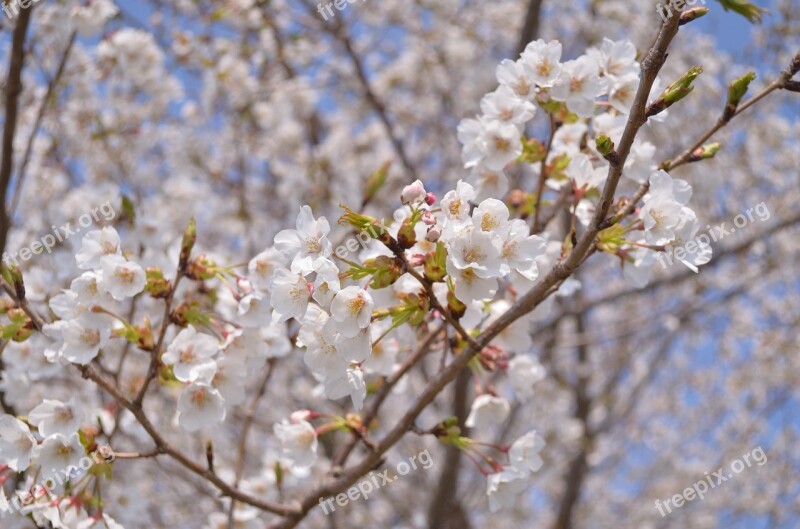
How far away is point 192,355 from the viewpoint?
1.89 metres

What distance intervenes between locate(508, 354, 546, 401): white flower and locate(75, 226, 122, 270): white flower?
4.30ft

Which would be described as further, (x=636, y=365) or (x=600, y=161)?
(x=636, y=365)

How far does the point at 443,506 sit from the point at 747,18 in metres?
3.52

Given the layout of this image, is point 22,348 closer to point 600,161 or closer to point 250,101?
point 600,161

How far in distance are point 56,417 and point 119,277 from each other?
414 mm

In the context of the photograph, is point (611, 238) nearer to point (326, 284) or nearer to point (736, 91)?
point (736, 91)

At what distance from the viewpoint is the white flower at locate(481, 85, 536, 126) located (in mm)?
1962

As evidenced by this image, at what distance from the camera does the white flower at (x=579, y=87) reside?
190 centimetres

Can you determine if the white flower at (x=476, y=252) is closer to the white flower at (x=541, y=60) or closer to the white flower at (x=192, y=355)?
the white flower at (x=541, y=60)

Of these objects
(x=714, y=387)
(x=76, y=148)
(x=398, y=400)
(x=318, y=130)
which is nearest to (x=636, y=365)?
(x=714, y=387)

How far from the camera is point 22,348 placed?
7.44ft

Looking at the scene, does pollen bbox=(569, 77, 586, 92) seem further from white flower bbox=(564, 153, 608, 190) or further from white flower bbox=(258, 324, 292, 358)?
white flower bbox=(258, 324, 292, 358)

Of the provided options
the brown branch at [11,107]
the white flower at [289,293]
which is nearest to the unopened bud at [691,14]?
the white flower at [289,293]

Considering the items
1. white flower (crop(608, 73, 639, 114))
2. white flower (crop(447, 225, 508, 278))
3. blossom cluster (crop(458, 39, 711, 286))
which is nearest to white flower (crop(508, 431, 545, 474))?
blossom cluster (crop(458, 39, 711, 286))
